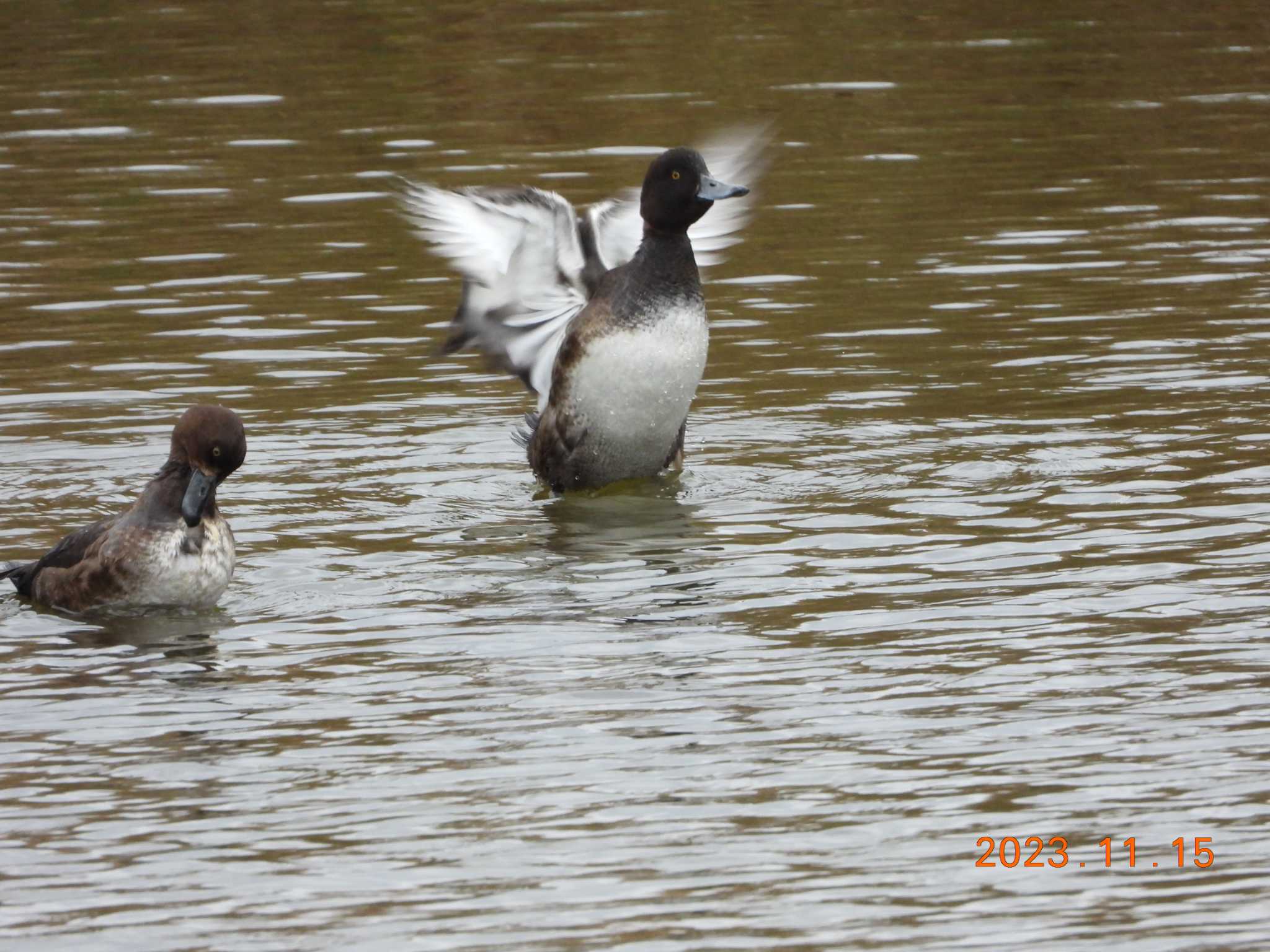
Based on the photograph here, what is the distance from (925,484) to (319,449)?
320cm

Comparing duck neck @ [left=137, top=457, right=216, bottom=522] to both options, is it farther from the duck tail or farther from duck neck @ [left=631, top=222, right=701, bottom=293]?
duck neck @ [left=631, top=222, right=701, bottom=293]

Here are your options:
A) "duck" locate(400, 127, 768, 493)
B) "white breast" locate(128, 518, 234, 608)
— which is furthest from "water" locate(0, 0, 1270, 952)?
"duck" locate(400, 127, 768, 493)

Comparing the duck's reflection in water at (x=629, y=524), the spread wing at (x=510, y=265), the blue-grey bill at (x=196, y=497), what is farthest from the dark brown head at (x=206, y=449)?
the spread wing at (x=510, y=265)

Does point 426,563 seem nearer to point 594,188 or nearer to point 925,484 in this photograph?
point 925,484

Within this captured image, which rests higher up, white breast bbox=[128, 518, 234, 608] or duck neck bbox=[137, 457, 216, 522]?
duck neck bbox=[137, 457, 216, 522]

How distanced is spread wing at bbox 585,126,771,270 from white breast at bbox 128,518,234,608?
3132 mm

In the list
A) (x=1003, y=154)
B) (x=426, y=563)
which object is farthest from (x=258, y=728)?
(x=1003, y=154)

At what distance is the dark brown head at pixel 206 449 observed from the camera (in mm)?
8602

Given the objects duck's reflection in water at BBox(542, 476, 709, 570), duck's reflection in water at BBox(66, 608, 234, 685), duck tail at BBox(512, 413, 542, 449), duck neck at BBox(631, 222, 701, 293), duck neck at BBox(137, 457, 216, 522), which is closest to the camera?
duck's reflection in water at BBox(66, 608, 234, 685)

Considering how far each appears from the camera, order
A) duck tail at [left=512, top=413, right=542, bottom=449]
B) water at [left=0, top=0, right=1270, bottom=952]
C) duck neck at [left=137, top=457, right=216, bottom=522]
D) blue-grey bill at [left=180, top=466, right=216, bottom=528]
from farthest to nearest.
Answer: duck tail at [left=512, top=413, right=542, bottom=449] → duck neck at [left=137, top=457, right=216, bottom=522] → blue-grey bill at [left=180, top=466, right=216, bottom=528] → water at [left=0, top=0, right=1270, bottom=952]

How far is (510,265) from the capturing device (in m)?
10.9

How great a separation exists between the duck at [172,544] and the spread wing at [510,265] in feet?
7.09

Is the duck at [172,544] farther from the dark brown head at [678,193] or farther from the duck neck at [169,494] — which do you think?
the dark brown head at [678,193]

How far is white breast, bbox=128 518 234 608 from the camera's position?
8.63m
